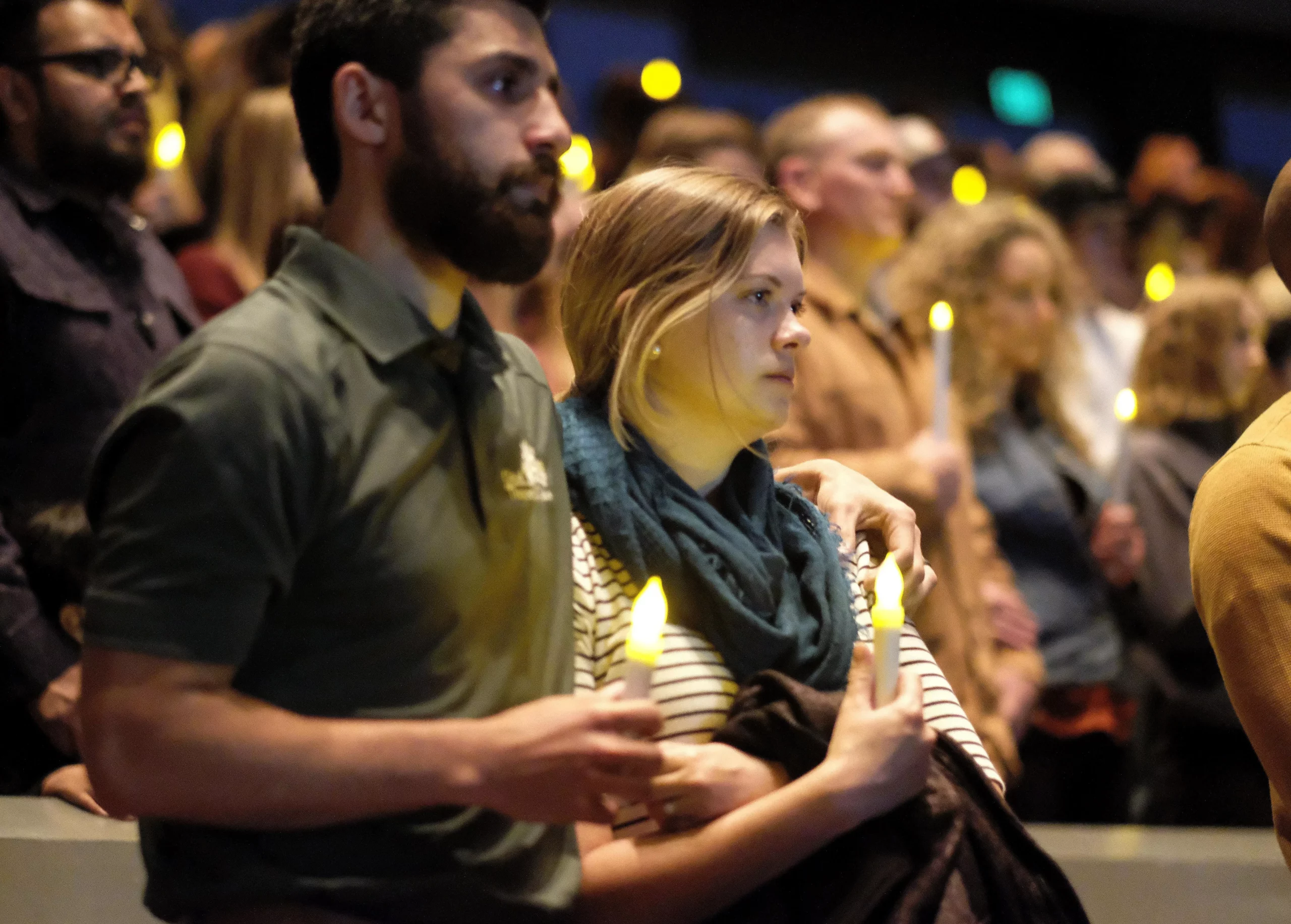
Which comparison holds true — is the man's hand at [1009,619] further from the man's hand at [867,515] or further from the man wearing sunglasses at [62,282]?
the man wearing sunglasses at [62,282]

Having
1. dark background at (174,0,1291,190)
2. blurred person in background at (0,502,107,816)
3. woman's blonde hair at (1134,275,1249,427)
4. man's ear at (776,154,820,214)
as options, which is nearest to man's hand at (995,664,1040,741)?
woman's blonde hair at (1134,275,1249,427)

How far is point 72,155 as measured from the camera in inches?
89.2

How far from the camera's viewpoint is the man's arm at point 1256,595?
65.2 inches

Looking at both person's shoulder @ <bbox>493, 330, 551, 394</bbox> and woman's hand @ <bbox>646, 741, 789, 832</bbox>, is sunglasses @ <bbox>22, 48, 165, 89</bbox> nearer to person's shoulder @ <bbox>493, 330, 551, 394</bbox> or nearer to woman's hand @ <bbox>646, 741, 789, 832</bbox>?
person's shoulder @ <bbox>493, 330, 551, 394</bbox>

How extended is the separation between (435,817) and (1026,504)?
212 cm

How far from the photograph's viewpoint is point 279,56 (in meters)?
3.08

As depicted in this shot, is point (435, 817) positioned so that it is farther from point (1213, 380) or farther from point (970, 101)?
point (970, 101)

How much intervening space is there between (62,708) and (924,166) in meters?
2.86

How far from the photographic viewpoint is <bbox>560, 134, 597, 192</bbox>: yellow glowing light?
307 centimetres

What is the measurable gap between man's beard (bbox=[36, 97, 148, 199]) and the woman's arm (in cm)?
148

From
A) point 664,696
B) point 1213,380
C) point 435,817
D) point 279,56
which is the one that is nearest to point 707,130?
point 279,56

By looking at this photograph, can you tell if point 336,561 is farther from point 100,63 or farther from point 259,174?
point 259,174

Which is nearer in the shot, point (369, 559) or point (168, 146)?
point (369, 559)

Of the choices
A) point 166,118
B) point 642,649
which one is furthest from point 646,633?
point 166,118
